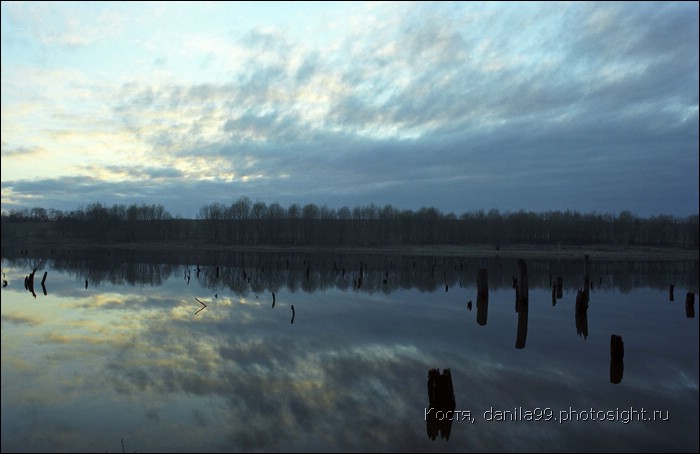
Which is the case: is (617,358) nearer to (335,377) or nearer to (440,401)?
(440,401)

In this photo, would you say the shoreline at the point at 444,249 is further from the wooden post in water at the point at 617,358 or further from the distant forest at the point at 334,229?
Answer: the wooden post in water at the point at 617,358

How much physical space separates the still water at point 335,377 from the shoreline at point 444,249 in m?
81.1

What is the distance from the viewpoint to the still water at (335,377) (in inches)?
437

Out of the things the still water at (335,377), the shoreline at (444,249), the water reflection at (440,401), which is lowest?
the shoreline at (444,249)

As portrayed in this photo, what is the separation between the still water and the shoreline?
81065 mm

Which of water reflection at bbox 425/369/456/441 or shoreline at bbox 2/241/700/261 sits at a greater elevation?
water reflection at bbox 425/369/456/441

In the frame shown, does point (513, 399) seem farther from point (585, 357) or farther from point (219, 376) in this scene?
point (219, 376)

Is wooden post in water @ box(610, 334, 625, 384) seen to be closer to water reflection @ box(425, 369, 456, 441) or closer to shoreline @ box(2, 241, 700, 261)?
water reflection @ box(425, 369, 456, 441)

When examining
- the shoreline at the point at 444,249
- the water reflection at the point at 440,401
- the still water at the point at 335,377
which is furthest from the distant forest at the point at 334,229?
the water reflection at the point at 440,401

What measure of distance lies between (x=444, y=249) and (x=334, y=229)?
35.5m

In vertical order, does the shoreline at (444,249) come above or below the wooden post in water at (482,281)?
below

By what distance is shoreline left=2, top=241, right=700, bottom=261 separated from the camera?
350ft

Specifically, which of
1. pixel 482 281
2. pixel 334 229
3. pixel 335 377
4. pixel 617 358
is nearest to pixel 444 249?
pixel 334 229

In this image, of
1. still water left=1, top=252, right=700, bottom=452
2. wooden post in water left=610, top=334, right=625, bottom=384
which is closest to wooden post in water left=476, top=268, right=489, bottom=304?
still water left=1, top=252, right=700, bottom=452
